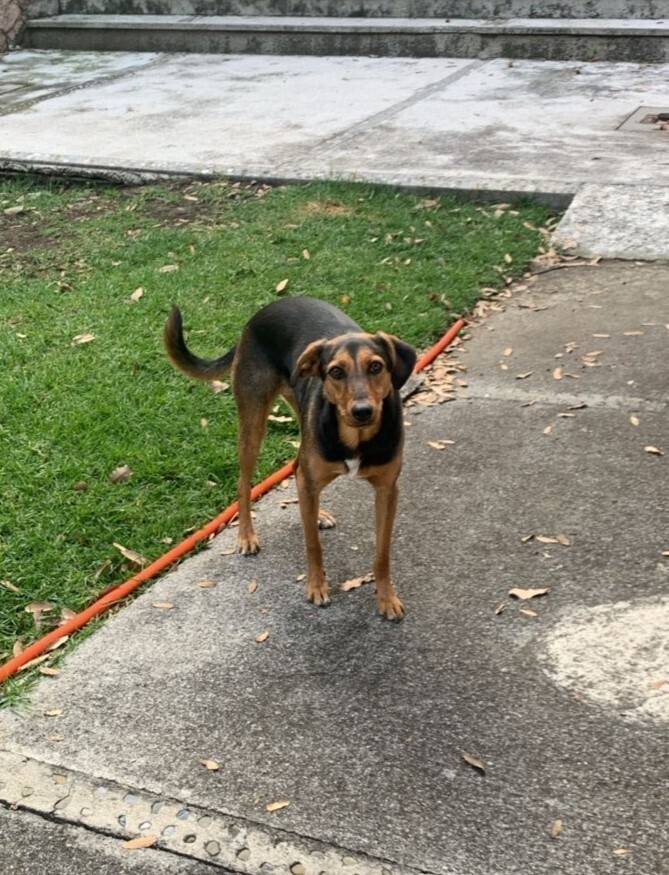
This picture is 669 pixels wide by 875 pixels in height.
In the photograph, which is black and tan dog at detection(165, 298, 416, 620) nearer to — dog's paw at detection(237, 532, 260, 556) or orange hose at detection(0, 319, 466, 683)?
dog's paw at detection(237, 532, 260, 556)

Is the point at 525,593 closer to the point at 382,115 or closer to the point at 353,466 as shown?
the point at 353,466

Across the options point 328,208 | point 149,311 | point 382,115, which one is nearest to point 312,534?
point 149,311

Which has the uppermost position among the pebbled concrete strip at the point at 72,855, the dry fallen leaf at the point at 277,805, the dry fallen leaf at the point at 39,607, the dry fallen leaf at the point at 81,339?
the pebbled concrete strip at the point at 72,855

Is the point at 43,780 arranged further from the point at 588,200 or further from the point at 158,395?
the point at 588,200

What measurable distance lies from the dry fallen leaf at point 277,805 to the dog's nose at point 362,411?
112 centimetres

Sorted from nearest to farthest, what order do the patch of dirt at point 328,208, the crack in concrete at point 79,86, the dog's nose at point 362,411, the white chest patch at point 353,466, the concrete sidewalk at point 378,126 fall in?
the dog's nose at point 362,411 → the white chest patch at point 353,466 → the patch of dirt at point 328,208 → the concrete sidewalk at point 378,126 → the crack in concrete at point 79,86

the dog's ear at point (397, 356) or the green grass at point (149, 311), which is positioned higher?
the dog's ear at point (397, 356)

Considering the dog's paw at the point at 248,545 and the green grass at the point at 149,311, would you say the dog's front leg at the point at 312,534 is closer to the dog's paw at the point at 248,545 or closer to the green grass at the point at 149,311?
the dog's paw at the point at 248,545

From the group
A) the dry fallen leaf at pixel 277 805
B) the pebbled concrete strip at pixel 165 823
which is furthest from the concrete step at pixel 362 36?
the pebbled concrete strip at pixel 165 823

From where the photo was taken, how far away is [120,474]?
4488 millimetres

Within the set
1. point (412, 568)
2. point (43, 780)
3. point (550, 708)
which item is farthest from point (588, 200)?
point (43, 780)

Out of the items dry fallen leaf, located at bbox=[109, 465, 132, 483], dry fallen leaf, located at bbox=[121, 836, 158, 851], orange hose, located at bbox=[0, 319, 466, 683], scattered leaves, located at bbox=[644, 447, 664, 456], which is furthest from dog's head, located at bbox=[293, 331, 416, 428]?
scattered leaves, located at bbox=[644, 447, 664, 456]

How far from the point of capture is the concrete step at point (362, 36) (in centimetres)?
1221

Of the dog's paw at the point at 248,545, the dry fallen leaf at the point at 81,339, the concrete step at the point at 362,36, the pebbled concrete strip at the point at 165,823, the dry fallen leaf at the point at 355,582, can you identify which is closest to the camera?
the pebbled concrete strip at the point at 165,823
